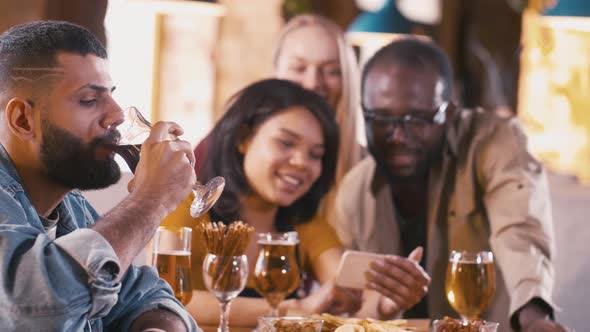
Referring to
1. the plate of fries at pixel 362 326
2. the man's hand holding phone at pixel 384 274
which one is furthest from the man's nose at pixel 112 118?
the man's hand holding phone at pixel 384 274

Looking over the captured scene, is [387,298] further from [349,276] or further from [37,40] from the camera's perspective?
[37,40]

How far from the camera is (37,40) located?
4.45 feet

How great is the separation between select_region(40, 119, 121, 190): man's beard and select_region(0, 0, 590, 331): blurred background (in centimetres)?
160

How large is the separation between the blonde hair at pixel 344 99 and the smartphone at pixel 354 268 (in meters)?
1.41

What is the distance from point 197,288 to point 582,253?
1393 millimetres

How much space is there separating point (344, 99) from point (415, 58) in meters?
0.66

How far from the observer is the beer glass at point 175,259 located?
177cm

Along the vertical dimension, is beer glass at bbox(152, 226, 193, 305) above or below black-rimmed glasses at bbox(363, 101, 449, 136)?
below

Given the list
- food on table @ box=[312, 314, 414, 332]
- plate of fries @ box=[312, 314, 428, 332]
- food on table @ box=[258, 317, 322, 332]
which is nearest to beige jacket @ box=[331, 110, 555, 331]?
plate of fries @ box=[312, 314, 428, 332]

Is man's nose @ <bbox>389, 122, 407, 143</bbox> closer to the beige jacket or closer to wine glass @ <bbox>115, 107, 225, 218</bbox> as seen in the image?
the beige jacket

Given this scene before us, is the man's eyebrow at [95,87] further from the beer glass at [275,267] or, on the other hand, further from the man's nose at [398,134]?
the man's nose at [398,134]

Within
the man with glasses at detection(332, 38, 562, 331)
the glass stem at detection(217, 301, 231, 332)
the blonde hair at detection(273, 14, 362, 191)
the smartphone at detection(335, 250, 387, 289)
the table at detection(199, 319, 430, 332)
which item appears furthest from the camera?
the blonde hair at detection(273, 14, 362, 191)

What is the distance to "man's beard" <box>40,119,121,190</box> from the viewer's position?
1327 mm

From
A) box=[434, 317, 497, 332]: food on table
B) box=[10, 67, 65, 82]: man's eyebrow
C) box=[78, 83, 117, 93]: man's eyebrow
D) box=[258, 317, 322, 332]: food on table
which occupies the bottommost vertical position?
box=[258, 317, 322, 332]: food on table
